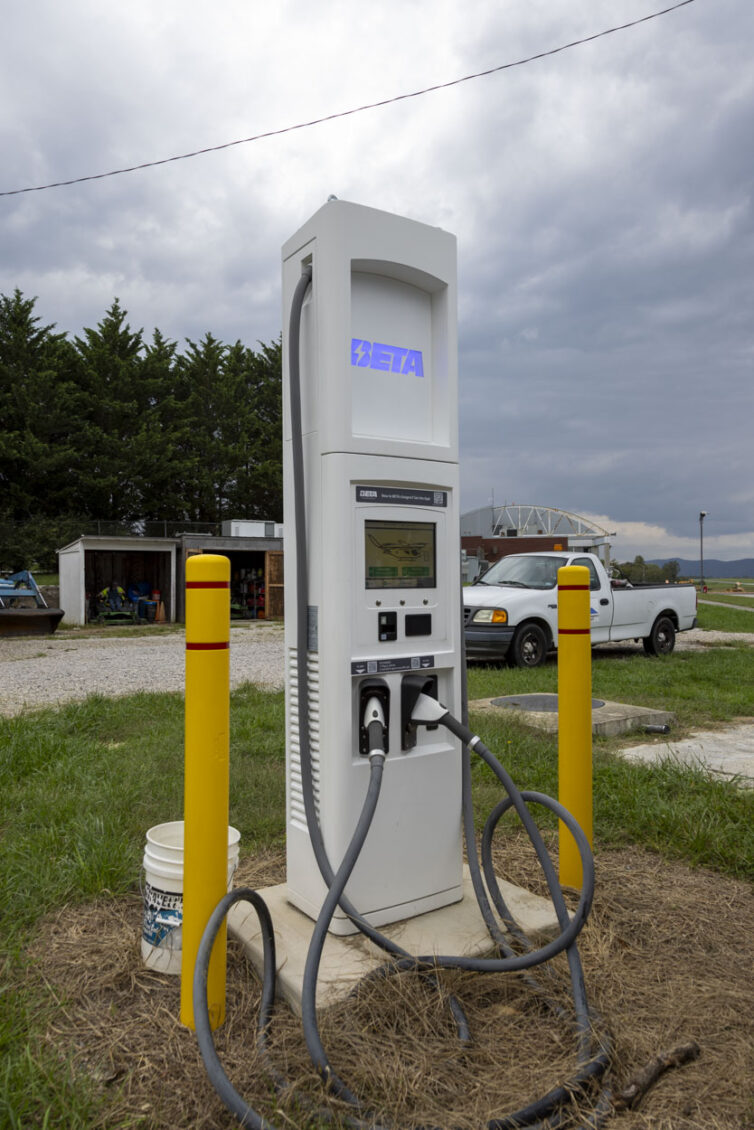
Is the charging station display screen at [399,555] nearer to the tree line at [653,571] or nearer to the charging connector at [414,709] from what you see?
the charging connector at [414,709]

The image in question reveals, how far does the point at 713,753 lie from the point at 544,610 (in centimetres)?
514

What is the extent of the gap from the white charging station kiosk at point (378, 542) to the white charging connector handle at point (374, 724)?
50 mm

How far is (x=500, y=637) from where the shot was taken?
10.4 meters

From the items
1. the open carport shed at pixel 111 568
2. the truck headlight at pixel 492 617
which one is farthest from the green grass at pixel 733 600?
the truck headlight at pixel 492 617

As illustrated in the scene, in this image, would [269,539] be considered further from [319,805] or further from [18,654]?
[319,805]

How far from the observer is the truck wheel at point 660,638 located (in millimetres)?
12414

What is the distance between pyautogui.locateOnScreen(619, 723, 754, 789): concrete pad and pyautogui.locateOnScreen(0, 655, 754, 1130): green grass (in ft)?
0.83

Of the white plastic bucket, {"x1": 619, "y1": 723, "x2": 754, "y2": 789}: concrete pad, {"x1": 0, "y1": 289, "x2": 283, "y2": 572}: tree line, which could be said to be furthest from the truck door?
{"x1": 0, "y1": 289, "x2": 283, "y2": 572}: tree line

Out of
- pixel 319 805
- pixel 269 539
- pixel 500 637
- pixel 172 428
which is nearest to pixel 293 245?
pixel 319 805

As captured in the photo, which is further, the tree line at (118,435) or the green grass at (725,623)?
the tree line at (118,435)

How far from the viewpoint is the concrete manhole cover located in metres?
6.78

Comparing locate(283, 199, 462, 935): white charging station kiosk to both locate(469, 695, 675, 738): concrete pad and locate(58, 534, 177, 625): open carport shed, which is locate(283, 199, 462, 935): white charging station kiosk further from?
locate(58, 534, 177, 625): open carport shed

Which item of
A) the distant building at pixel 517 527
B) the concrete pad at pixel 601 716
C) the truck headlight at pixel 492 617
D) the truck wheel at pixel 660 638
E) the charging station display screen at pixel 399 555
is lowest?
the concrete pad at pixel 601 716

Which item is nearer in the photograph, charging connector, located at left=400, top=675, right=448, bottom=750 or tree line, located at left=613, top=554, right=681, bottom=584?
charging connector, located at left=400, top=675, right=448, bottom=750
